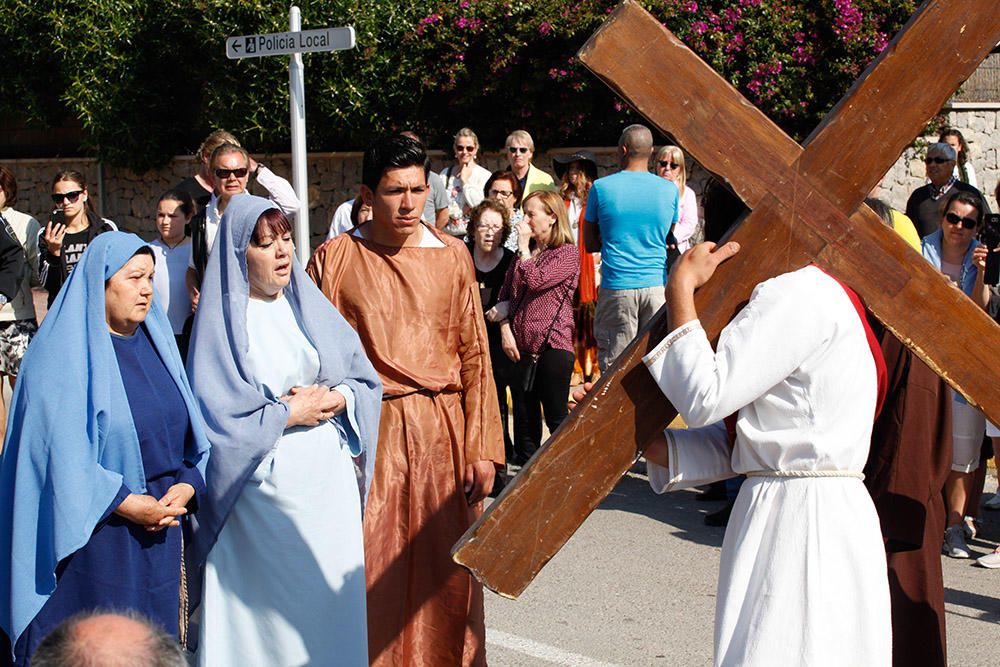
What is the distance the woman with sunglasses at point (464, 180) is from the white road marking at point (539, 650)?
18.8 feet

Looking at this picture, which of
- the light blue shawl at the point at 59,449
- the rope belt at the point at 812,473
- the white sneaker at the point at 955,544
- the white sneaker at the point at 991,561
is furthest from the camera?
the white sneaker at the point at 955,544

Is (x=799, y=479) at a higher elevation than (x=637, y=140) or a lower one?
→ lower

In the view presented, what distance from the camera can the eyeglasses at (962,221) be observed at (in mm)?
7207

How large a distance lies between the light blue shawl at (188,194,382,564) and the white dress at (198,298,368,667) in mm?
70

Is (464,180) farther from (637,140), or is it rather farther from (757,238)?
(757,238)

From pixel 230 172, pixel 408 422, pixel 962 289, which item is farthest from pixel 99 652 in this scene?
pixel 962 289

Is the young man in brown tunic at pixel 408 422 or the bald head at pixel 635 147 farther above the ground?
the bald head at pixel 635 147

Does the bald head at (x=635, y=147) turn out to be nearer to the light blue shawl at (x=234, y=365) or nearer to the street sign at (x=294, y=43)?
the street sign at (x=294, y=43)

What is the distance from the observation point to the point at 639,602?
244 inches

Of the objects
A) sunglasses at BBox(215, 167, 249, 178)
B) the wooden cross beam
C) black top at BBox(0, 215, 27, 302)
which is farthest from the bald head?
the wooden cross beam

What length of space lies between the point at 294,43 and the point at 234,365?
17.3 ft

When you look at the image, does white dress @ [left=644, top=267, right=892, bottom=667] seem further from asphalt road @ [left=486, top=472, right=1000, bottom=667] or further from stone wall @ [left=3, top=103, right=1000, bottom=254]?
stone wall @ [left=3, top=103, right=1000, bottom=254]

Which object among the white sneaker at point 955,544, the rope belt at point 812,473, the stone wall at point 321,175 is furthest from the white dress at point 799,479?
the stone wall at point 321,175

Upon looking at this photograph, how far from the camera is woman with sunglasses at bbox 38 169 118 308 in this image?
28.0 ft
